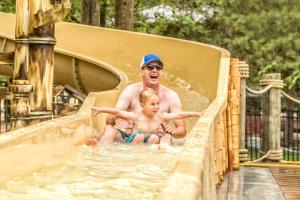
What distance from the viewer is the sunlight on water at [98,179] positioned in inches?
128

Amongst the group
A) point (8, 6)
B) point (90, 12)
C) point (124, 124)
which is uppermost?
point (8, 6)

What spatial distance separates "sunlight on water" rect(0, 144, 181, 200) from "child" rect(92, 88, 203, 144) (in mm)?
734

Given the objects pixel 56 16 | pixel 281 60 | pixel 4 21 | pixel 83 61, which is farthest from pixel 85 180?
pixel 281 60

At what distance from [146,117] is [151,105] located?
18cm

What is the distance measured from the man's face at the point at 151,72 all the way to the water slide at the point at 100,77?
614mm

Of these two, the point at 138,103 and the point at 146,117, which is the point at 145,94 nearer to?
the point at 146,117

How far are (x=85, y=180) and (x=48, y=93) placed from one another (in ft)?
8.87

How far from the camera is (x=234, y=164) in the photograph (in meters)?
6.73

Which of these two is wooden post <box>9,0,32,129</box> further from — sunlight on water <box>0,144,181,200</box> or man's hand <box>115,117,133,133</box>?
sunlight on water <box>0,144,181,200</box>

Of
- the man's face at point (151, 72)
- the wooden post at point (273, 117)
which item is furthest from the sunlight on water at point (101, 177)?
the wooden post at point (273, 117)

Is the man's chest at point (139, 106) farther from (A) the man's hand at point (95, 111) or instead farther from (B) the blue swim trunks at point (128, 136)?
(A) the man's hand at point (95, 111)

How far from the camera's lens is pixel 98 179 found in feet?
12.4

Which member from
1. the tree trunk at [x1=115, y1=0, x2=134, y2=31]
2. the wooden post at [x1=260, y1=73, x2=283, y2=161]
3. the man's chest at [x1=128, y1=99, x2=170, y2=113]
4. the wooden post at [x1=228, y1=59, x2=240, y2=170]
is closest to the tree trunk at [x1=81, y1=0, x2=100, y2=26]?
the tree trunk at [x1=115, y1=0, x2=134, y2=31]

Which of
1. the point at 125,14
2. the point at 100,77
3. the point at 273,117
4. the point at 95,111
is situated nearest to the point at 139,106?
the point at 95,111
